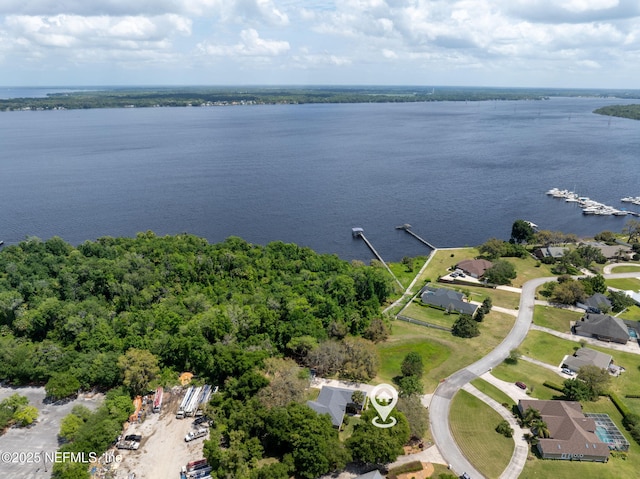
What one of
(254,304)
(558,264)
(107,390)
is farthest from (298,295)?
(558,264)

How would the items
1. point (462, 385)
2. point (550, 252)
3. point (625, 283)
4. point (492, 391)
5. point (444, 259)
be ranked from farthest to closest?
point (444, 259) < point (550, 252) < point (625, 283) < point (462, 385) < point (492, 391)

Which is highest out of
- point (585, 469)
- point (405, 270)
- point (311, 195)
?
point (311, 195)

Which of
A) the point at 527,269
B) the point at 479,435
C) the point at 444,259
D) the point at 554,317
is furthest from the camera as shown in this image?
the point at 444,259

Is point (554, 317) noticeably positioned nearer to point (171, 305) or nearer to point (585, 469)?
point (585, 469)

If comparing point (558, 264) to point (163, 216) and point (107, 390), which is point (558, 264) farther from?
point (163, 216)

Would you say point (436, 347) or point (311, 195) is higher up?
point (311, 195)

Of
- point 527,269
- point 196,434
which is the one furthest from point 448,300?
point 196,434

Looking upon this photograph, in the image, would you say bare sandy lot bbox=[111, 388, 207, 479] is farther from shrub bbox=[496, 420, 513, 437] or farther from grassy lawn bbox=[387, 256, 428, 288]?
grassy lawn bbox=[387, 256, 428, 288]

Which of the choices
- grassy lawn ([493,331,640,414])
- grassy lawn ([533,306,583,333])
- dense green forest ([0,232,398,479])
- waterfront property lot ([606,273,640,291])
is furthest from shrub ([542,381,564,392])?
waterfront property lot ([606,273,640,291])
